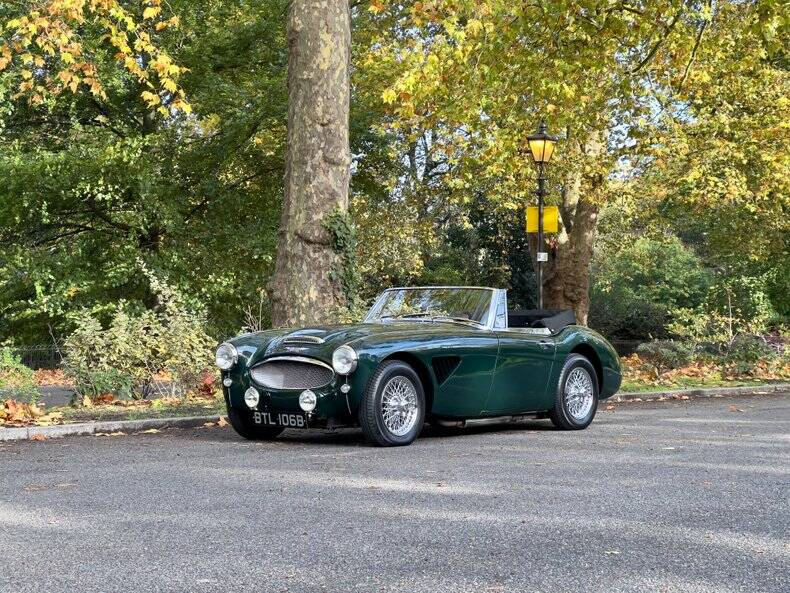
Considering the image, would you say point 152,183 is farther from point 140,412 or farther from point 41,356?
point 140,412

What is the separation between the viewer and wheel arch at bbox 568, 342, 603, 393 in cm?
1124

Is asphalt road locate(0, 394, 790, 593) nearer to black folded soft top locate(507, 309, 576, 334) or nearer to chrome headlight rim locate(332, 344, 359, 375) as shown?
chrome headlight rim locate(332, 344, 359, 375)

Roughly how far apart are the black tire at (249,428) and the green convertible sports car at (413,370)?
0.01m

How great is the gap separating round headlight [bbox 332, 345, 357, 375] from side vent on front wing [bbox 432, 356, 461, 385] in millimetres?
909

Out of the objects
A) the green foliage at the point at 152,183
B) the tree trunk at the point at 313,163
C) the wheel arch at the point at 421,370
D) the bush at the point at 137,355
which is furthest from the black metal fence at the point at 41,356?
the wheel arch at the point at 421,370

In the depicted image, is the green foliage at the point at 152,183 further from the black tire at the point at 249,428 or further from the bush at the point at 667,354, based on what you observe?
the black tire at the point at 249,428

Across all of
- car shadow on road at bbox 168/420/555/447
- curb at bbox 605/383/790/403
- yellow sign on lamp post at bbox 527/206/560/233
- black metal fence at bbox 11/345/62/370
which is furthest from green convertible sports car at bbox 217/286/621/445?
black metal fence at bbox 11/345/62/370

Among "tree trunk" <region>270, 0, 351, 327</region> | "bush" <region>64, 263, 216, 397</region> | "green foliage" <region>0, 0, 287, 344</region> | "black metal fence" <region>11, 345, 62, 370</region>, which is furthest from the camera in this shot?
"black metal fence" <region>11, 345, 62, 370</region>

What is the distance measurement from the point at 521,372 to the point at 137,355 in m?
5.36

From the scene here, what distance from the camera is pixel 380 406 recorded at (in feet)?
29.3

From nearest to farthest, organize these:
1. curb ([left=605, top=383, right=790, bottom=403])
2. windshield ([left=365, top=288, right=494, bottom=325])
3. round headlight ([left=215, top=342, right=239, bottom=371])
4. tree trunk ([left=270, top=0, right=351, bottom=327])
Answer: round headlight ([left=215, top=342, right=239, bottom=371])
windshield ([left=365, top=288, right=494, bottom=325])
tree trunk ([left=270, top=0, right=351, bottom=327])
curb ([left=605, top=383, right=790, bottom=403])

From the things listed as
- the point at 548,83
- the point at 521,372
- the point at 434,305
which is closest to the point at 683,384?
the point at 548,83

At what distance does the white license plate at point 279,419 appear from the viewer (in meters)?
9.08

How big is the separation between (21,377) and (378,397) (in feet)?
21.8
